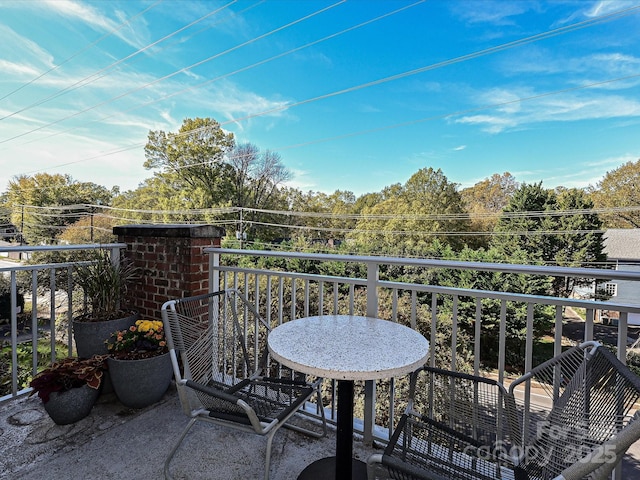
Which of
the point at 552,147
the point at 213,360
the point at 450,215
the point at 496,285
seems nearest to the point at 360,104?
the point at 450,215

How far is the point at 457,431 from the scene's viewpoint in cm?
132

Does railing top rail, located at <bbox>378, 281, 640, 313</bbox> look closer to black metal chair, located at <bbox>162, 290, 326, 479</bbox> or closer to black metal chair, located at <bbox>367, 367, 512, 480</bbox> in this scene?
black metal chair, located at <bbox>367, 367, 512, 480</bbox>

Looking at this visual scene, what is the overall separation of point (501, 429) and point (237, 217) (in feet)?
83.3

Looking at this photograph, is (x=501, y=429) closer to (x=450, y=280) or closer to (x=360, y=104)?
(x=450, y=280)

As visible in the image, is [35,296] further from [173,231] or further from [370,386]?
[370,386]

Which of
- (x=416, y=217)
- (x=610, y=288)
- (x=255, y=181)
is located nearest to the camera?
(x=610, y=288)

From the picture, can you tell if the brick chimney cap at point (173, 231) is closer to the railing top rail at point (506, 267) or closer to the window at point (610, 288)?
the railing top rail at point (506, 267)

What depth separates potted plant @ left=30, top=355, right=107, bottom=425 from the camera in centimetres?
202

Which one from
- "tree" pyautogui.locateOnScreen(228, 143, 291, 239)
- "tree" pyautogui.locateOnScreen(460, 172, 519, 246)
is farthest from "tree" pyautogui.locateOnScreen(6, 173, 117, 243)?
"tree" pyautogui.locateOnScreen(460, 172, 519, 246)

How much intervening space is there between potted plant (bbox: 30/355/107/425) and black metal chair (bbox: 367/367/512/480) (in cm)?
213

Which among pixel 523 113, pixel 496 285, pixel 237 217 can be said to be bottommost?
pixel 496 285

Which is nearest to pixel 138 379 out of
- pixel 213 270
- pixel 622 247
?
pixel 213 270

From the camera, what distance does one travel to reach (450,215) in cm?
2548

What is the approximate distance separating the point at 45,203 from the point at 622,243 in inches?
1804
